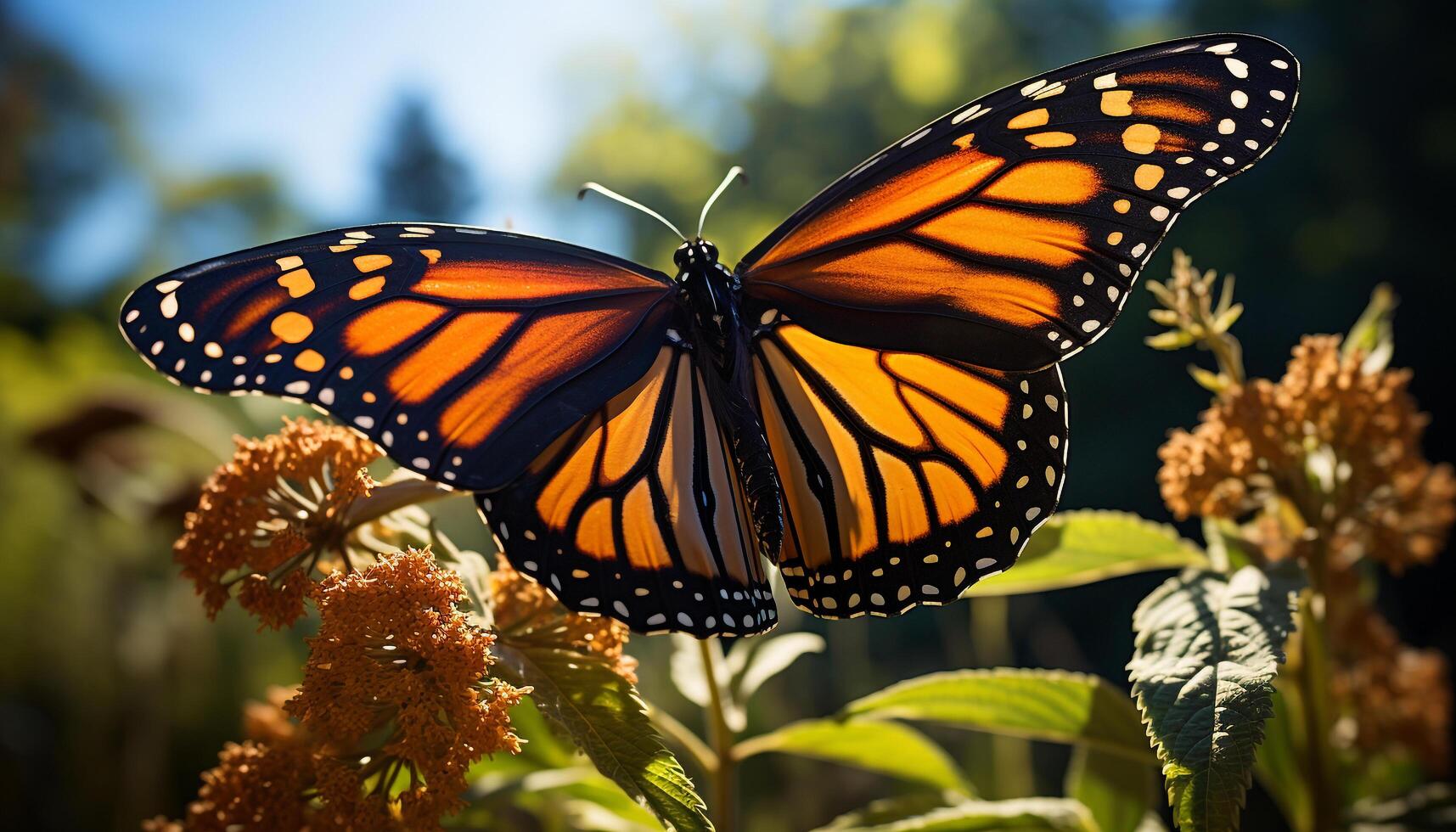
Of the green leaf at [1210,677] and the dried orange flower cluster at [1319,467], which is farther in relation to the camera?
the dried orange flower cluster at [1319,467]

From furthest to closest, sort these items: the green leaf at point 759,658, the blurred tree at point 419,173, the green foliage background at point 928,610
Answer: the blurred tree at point 419,173
the green foliage background at point 928,610
the green leaf at point 759,658

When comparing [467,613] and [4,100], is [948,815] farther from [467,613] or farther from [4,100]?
[4,100]

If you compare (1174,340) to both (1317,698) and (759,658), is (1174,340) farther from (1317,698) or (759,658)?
(759,658)

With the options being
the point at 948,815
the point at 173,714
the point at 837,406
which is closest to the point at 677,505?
the point at 837,406

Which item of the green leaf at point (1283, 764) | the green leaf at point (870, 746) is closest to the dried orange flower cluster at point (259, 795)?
the green leaf at point (870, 746)

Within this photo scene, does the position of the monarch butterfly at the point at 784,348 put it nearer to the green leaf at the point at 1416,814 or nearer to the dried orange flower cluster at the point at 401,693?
the dried orange flower cluster at the point at 401,693

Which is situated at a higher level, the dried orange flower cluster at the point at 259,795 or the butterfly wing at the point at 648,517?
the butterfly wing at the point at 648,517
